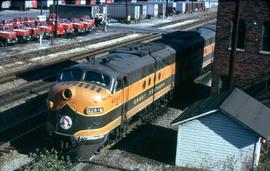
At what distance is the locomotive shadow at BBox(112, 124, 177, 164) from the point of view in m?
19.4

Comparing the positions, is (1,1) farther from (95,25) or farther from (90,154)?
(90,154)

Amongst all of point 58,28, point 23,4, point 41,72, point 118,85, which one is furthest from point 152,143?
point 23,4

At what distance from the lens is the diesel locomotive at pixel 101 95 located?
1709cm

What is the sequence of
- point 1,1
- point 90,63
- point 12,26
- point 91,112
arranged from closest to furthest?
point 91,112
point 90,63
point 12,26
point 1,1

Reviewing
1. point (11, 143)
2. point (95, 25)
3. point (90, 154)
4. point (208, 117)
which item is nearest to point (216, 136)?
point (208, 117)

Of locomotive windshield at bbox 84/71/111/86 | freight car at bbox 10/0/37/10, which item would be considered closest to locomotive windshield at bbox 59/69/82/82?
locomotive windshield at bbox 84/71/111/86

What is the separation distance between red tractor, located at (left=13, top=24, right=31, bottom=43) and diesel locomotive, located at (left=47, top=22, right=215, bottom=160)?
23.2 m

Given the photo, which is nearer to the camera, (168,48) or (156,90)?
(156,90)

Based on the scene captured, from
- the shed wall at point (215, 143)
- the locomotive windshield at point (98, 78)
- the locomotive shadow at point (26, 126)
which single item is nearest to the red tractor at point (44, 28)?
the locomotive shadow at point (26, 126)

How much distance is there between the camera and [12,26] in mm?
44438

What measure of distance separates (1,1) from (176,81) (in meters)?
59.6

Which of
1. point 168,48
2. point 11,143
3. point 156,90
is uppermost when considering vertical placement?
point 168,48

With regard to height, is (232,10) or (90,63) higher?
(232,10)

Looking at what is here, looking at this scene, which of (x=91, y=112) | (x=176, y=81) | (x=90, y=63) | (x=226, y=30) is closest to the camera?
(x=91, y=112)
